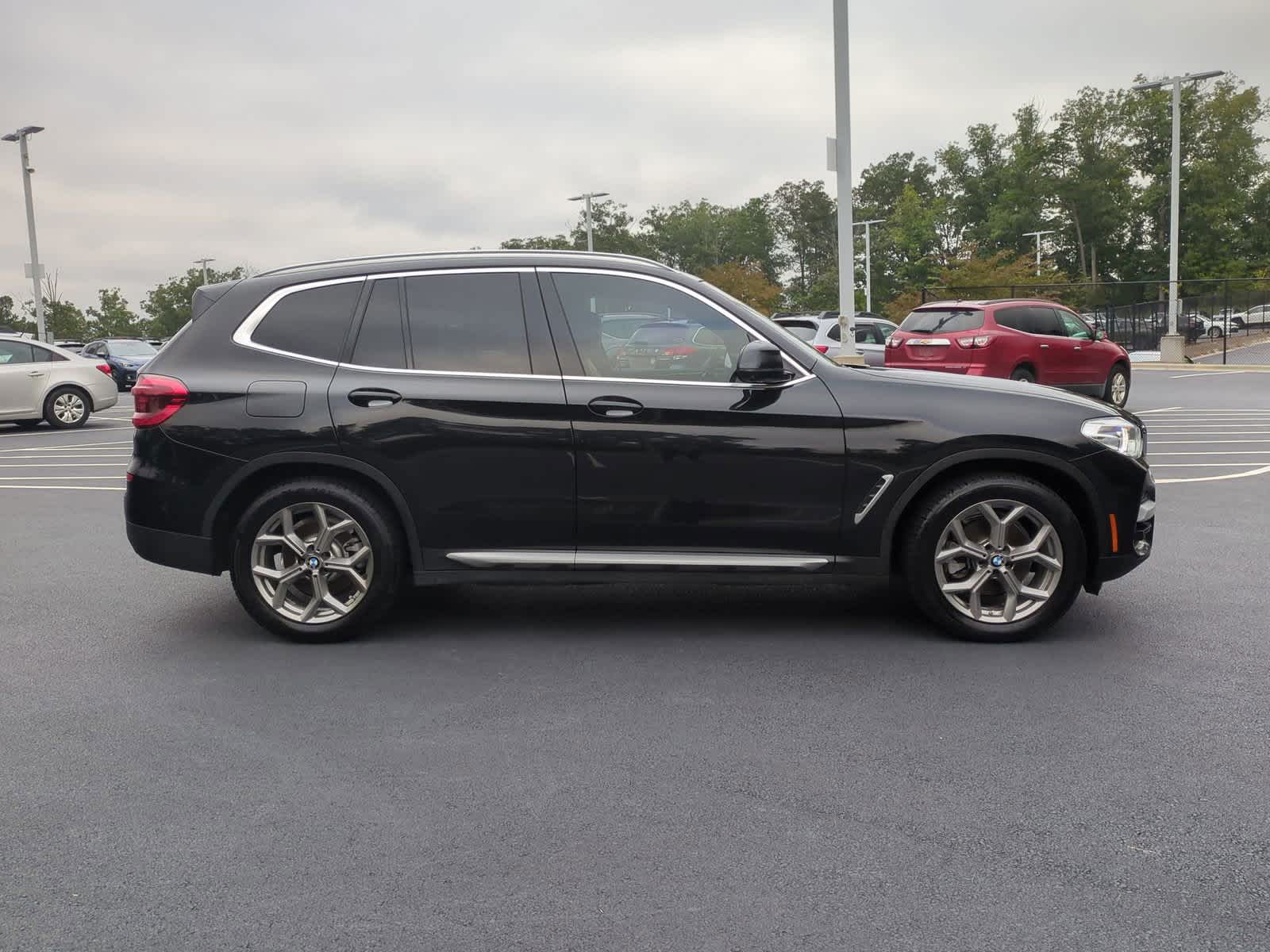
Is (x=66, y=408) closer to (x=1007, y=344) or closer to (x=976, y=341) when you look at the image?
(x=976, y=341)

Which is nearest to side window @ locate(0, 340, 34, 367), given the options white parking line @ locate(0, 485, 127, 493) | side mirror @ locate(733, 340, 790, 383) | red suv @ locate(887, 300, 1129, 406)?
white parking line @ locate(0, 485, 127, 493)

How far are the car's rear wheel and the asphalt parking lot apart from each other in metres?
14.3

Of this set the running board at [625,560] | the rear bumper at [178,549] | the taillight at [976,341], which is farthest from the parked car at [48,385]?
the running board at [625,560]

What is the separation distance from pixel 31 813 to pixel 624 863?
74.4 inches

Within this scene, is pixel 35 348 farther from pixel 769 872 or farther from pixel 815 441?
pixel 769 872

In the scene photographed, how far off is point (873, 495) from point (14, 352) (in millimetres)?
17690

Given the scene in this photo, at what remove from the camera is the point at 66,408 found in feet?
64.9

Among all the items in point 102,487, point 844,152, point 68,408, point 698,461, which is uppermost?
point 844,152

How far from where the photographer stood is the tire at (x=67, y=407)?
19.5 meters

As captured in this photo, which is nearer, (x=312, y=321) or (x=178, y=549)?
(x=178, y=549)

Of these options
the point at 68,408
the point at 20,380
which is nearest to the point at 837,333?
the point at 68,408

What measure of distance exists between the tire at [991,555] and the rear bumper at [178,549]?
3.29 meters

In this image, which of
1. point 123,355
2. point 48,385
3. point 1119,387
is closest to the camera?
point 48,385

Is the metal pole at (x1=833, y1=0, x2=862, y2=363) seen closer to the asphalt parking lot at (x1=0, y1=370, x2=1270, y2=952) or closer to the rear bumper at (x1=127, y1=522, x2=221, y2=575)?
the asphalt parking lot at (x1=0, y1=370, x2=1270, y2=952)
